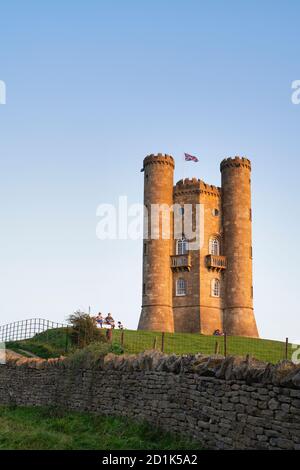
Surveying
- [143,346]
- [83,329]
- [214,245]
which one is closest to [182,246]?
[214,245]

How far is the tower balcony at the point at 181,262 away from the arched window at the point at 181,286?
1025mm

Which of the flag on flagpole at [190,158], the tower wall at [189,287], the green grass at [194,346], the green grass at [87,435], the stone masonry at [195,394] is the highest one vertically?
the flag on flagpole at [190,158]

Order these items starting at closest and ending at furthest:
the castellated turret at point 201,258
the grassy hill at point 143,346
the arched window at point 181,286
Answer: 1. the grassy hill at point 143,346
2. the castellated turret at point 201,258
3. the arched window at point 181,286

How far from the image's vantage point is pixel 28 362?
19.7 metres

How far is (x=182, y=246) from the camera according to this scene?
5000 cm

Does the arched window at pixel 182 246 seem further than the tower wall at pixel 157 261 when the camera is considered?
Yes

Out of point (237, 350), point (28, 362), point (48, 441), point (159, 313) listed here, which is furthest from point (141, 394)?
point (159, 313)

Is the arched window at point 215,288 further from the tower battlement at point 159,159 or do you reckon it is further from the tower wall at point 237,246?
the tower battlement at point 159,159

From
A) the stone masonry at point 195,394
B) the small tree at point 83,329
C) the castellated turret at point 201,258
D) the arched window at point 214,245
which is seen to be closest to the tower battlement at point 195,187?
the castellated turret at point 201,258

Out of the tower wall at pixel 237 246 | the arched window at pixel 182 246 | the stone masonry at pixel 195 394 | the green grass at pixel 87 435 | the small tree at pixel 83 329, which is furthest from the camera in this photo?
the arched window at pixel 182 246

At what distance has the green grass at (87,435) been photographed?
1026 cm

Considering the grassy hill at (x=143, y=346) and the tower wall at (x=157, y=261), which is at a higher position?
the tower wall at (x=157, y=261)

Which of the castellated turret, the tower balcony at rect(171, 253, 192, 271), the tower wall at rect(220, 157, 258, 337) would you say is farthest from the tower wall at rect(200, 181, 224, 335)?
the tower balcony at rect(171, 253, 192, 271)
